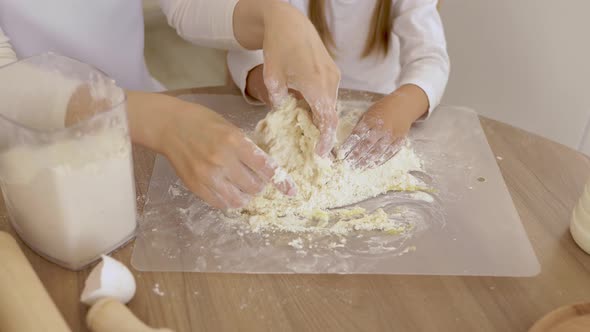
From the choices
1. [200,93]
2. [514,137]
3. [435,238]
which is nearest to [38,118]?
[200,93]

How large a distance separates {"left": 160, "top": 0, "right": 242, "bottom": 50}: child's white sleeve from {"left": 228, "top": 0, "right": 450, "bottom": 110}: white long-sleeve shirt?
2.5 inches

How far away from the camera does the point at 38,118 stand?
67 cm

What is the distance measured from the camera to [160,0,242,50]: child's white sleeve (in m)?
0.98

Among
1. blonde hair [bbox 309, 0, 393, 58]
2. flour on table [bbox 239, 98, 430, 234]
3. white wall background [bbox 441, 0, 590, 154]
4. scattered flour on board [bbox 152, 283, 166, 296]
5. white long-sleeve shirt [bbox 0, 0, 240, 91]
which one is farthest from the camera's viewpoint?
white wall background [bbox 441, 0, 590, 154]

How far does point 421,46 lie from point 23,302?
0.85 meters

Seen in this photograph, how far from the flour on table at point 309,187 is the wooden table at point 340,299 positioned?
0.11 metres

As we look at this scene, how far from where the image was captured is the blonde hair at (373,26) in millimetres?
1209

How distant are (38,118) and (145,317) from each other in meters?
0.26

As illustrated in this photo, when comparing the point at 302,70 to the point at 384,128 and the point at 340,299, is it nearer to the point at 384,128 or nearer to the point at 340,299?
the point at 384,128

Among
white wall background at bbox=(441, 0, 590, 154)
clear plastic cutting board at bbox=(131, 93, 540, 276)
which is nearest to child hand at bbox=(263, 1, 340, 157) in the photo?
clear plastic cutting board at bbox=(131, 93, 540, 276)

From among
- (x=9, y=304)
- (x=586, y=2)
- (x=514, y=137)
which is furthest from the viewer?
(x=586, y=2)

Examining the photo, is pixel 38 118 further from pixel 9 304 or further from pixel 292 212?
pixel 292 212

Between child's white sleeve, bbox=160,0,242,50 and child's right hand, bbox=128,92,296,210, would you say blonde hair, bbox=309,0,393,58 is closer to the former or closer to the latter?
child's white sleeve, bbox=160,0,242,50

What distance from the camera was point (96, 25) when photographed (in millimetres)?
1046
